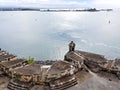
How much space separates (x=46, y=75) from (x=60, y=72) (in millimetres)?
1655

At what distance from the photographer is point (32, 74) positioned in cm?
2100

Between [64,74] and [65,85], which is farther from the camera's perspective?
[64,74]

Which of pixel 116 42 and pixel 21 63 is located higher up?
pixel 21 63

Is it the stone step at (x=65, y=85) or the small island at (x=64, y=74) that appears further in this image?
the small island at (x=64, y=74)

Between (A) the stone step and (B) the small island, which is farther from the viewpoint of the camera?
(B) the small island

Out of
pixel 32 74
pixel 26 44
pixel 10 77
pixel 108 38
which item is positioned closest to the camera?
pixel 32 74

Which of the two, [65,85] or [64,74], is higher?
[64,74]

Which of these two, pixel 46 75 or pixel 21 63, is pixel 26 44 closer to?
pixel 21 63

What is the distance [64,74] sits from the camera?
872 inches

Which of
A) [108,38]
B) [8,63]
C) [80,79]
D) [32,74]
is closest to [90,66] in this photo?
[80,79]

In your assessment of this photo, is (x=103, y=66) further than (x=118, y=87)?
Yes

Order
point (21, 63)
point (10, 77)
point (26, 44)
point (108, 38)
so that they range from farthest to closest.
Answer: point (108, 38) → point (26, 44) → point (21, 63) → point (10, 77)

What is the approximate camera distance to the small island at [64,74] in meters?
21.1

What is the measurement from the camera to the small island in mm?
21094
